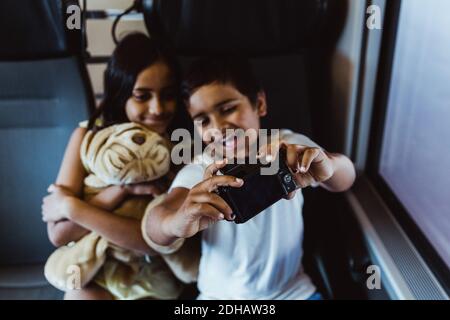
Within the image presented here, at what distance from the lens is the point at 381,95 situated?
1.27 m

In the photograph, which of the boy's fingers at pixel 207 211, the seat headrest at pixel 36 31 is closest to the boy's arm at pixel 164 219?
the boy's fingers at pixel 207 211

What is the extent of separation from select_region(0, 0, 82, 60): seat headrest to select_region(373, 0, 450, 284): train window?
887mm

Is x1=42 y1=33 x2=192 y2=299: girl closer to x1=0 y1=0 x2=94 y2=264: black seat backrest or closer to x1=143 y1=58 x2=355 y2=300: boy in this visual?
x1=143 y1=58 x2=355 y2=300: boy

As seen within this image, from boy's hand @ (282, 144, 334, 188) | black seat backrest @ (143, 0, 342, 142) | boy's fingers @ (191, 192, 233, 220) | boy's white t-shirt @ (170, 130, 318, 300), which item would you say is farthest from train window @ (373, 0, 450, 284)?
boy's fingers @ (191, 192, 233, 220)

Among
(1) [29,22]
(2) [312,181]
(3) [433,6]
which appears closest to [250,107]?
(2) [312,181]

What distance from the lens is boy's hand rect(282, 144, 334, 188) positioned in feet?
2.26

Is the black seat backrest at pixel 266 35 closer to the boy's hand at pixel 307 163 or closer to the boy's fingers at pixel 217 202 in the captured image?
the boy's hand at pixel 307 163

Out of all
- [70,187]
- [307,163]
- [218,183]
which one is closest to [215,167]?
[218,183]

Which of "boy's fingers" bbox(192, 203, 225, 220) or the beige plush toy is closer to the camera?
"boy's fingers" bbox(192, 203, 225, 220)

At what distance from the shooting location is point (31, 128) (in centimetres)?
126

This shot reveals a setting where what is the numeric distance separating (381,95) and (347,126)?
140 mm

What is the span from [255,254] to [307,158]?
Result: 356mm

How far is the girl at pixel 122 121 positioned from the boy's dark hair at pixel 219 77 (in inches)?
2.7

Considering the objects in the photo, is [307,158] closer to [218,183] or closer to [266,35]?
[218,183]
